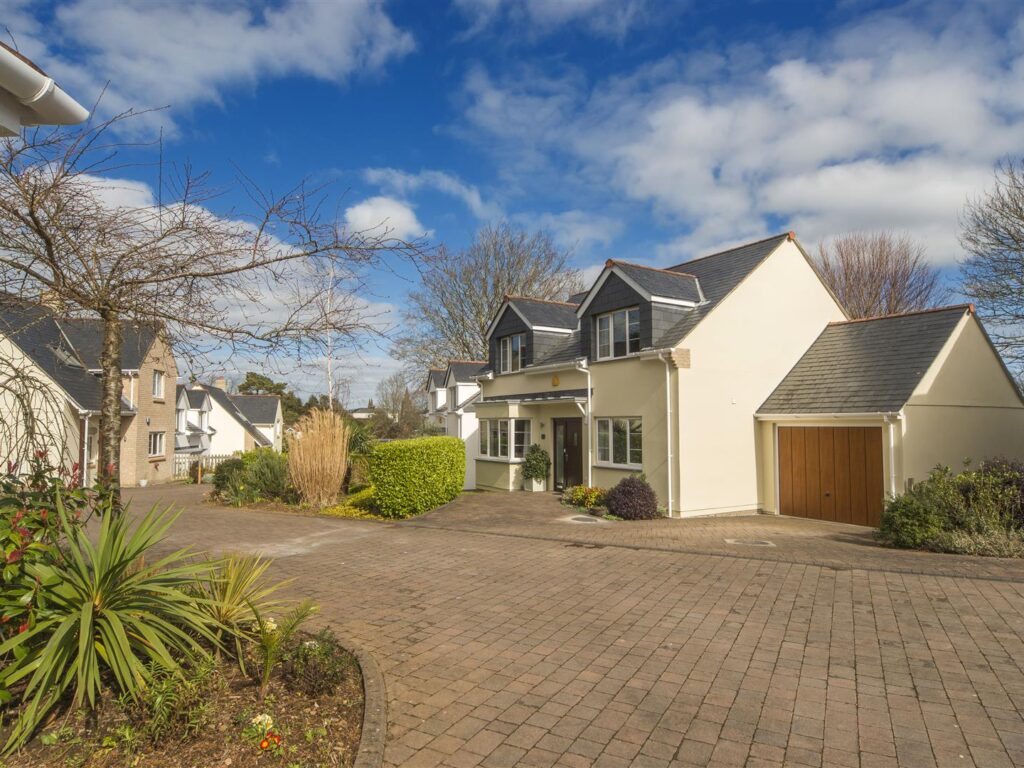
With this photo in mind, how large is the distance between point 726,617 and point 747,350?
11.1 m

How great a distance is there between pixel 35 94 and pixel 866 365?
55.2ft

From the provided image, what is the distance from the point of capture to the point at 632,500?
48.4ft

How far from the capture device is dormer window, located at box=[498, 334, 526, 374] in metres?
21.7

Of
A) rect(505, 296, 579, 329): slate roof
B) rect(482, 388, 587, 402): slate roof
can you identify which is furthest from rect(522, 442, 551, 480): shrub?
rect(505, 296, 579, 329): slate roof

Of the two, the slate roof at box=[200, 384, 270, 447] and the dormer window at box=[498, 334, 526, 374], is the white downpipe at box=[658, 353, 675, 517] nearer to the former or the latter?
the dormer window at box=[498, 334, 526, 374]

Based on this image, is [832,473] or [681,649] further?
[832,473]

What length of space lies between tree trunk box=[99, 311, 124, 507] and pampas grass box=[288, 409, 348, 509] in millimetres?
11296

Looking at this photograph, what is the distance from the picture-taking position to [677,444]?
15234 mm

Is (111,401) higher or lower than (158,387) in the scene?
lower

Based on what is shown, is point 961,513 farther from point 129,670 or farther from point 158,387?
point 158,387

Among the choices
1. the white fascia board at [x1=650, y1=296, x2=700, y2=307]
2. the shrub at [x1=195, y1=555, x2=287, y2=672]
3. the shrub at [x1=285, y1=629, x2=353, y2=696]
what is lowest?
the shrub at [x1=285, y1=629, x2=353, y2=696]

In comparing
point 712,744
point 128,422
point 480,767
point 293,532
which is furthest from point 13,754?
point 128,422

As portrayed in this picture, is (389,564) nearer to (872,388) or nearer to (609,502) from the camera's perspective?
(609,502)

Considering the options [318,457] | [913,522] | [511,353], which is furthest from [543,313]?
[913,522]
